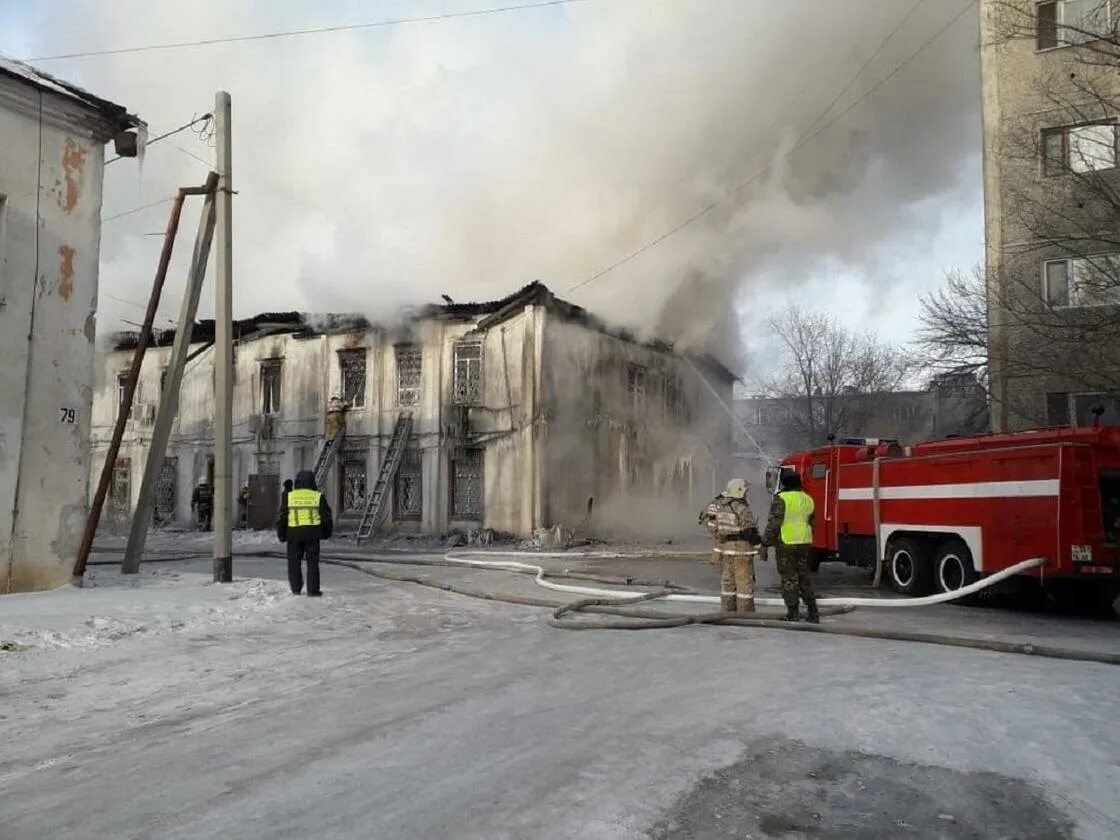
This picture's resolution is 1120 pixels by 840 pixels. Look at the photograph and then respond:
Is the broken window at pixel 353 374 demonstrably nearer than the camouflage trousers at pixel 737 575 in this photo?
No

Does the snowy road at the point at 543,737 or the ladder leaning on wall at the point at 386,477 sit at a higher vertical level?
the ladder leaning on wall at the point at 386,477

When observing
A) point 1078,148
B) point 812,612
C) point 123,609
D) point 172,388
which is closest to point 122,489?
point 172,388

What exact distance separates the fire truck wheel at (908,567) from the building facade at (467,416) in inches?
446

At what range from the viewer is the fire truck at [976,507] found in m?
8.55

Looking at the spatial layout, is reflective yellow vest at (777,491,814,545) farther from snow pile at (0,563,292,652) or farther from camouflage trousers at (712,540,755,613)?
snow pile at (0,563,292,652)

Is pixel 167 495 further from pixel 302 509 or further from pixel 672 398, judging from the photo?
pixel 302 509

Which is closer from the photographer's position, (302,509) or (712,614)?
(712,614)

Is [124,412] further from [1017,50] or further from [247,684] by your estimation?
[1017,50]

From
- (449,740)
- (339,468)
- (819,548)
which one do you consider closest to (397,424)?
(339,468)

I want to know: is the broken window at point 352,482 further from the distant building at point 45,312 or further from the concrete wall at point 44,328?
the distant building at point 45,312

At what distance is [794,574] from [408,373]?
1759cm

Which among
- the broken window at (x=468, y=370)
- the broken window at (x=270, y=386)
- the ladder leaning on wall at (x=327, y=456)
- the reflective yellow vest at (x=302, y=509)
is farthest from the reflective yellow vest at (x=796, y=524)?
the broken window at (x=270, y=386)

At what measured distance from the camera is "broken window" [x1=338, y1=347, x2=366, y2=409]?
2467 cm

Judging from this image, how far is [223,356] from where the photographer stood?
10.8 meters
